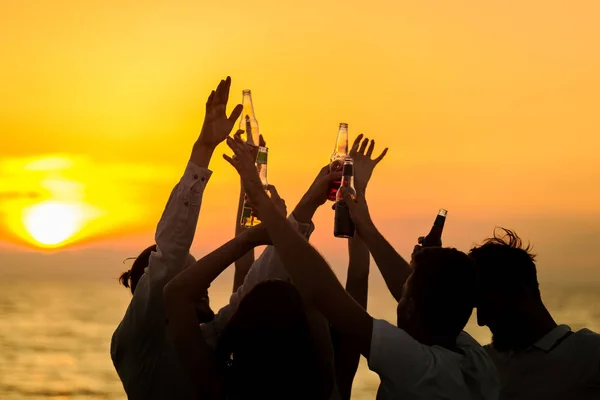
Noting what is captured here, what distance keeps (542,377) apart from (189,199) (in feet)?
6.02

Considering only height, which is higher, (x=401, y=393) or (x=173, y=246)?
(x=173, y=246)

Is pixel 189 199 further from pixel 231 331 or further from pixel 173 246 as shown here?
pixel 231 331

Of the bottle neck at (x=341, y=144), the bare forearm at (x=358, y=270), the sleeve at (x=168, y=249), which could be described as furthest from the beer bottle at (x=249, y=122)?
the sleeve at (x=168, y=249)

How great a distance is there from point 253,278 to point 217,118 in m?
0.75

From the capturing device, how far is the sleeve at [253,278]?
159 inches

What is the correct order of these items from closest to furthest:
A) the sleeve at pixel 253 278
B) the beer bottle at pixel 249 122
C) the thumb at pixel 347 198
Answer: the sleeve at pixel 253 278
the thumb at pixel 347 198
the beer bottle at pixel 249 122

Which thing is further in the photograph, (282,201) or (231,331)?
(282,201)

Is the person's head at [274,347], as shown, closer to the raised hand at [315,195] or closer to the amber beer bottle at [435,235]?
the raised hand at [315,195]

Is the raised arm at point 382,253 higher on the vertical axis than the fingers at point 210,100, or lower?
lower

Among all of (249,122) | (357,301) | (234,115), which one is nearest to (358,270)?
(357,301)

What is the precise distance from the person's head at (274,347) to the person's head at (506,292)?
1.26 meters

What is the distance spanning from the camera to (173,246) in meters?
3.90

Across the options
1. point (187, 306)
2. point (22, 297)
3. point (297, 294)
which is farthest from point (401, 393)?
point (22, 297)

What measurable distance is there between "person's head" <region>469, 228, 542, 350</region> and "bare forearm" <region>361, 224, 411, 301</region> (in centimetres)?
37
